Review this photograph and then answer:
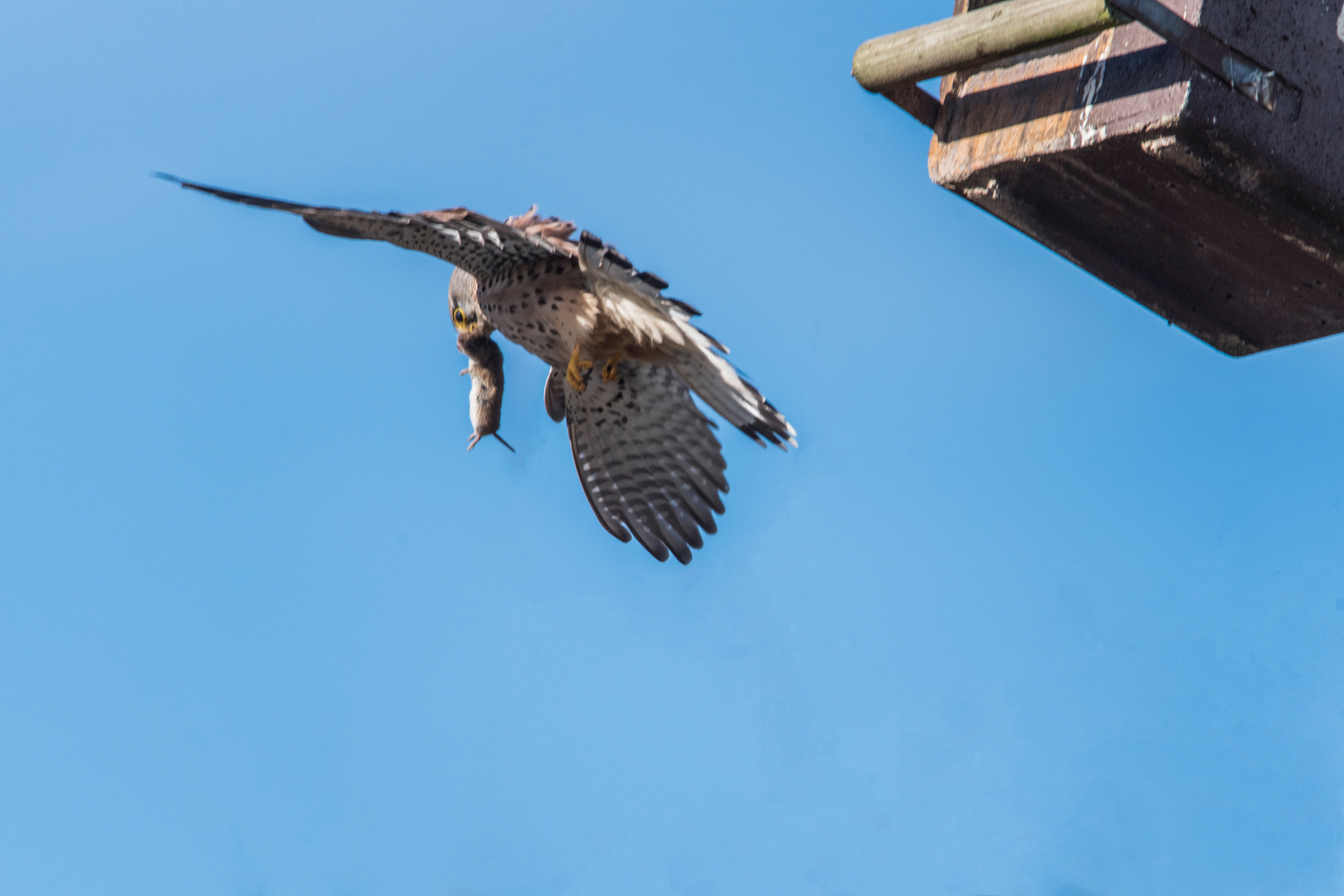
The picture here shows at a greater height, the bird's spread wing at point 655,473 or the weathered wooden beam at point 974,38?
the weathered wooden beam at point 974,38

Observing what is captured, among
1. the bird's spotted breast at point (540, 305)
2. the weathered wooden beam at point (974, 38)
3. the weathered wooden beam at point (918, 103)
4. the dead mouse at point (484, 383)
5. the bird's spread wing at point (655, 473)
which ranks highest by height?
the weathered wooden beam at point (974, 38)

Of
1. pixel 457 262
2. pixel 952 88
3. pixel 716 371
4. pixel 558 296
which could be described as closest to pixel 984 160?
pixel 952 88

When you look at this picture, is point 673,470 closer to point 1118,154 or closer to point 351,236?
point 351,236

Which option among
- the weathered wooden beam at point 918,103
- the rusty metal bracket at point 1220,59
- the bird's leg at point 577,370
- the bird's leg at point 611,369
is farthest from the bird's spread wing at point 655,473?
the rusty metal bracket at point 1220,59

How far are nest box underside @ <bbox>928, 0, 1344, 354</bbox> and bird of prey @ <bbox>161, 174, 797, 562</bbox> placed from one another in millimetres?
1038

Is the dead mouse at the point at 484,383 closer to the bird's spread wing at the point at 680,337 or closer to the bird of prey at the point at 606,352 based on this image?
the bird of prey at the point at 606,352

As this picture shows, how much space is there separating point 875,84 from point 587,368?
54.8 inches

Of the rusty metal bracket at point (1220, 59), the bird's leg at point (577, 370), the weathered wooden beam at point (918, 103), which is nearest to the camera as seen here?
the rusty metal bracket at point (1220, 59)

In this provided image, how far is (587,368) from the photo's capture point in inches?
211

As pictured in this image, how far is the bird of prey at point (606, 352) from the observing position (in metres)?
4.53

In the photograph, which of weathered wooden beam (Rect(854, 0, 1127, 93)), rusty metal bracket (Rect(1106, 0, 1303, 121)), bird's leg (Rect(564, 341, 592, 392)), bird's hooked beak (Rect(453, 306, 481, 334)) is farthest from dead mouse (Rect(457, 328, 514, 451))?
rusty metal bracket (Rect(1106, 0, 1303, 121))

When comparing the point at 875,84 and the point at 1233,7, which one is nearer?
the point at 1233,7

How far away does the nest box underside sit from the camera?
4285mm

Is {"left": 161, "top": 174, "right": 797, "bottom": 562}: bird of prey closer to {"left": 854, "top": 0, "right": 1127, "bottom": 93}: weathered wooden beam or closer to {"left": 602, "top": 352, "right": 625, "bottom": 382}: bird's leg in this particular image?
{"left": 602, "top": 352, "right": 625, "bottom": 382}: bird's leg
